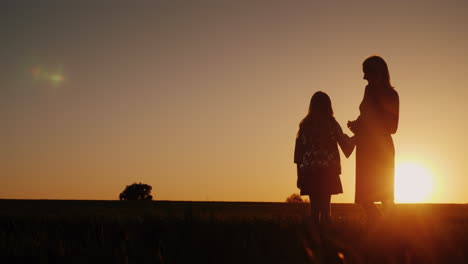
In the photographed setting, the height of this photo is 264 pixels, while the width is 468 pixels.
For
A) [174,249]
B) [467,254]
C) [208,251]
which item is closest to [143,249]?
[174,249]

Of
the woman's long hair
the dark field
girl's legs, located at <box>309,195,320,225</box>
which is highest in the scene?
the woman's long hair

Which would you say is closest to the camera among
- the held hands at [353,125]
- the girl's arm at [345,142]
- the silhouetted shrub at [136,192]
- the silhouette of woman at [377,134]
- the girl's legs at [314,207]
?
the silhouette of woman at [377,134]

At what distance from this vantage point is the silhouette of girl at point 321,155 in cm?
842

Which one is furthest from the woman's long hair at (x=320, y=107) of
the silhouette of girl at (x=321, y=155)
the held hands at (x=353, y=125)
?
the held hands at (x=353, y=125)

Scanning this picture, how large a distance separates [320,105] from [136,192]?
43.5 m

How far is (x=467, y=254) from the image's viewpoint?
496 cm

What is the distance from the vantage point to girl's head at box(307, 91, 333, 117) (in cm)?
845

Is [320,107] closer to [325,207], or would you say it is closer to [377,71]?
[377,71]

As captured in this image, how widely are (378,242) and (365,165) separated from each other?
8.10ft

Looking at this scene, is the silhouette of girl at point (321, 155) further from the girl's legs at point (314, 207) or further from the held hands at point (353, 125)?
the held hands at point (353, 125)

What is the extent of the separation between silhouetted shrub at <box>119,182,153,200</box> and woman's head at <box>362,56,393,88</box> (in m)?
44.2

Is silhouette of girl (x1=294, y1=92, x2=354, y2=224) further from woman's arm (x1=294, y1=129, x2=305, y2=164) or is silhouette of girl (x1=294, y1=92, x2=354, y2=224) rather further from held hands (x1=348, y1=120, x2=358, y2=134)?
held hands (x1=348, y1=120, x2=358, y2=134)

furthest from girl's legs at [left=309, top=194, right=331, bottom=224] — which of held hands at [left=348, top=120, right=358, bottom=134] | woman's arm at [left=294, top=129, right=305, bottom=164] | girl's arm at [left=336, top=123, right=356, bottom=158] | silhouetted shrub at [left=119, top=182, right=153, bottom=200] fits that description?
silhouetted shrub at [left=119, top=182, right=153, bottom=200]

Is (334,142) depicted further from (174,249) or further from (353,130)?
(174,249)
